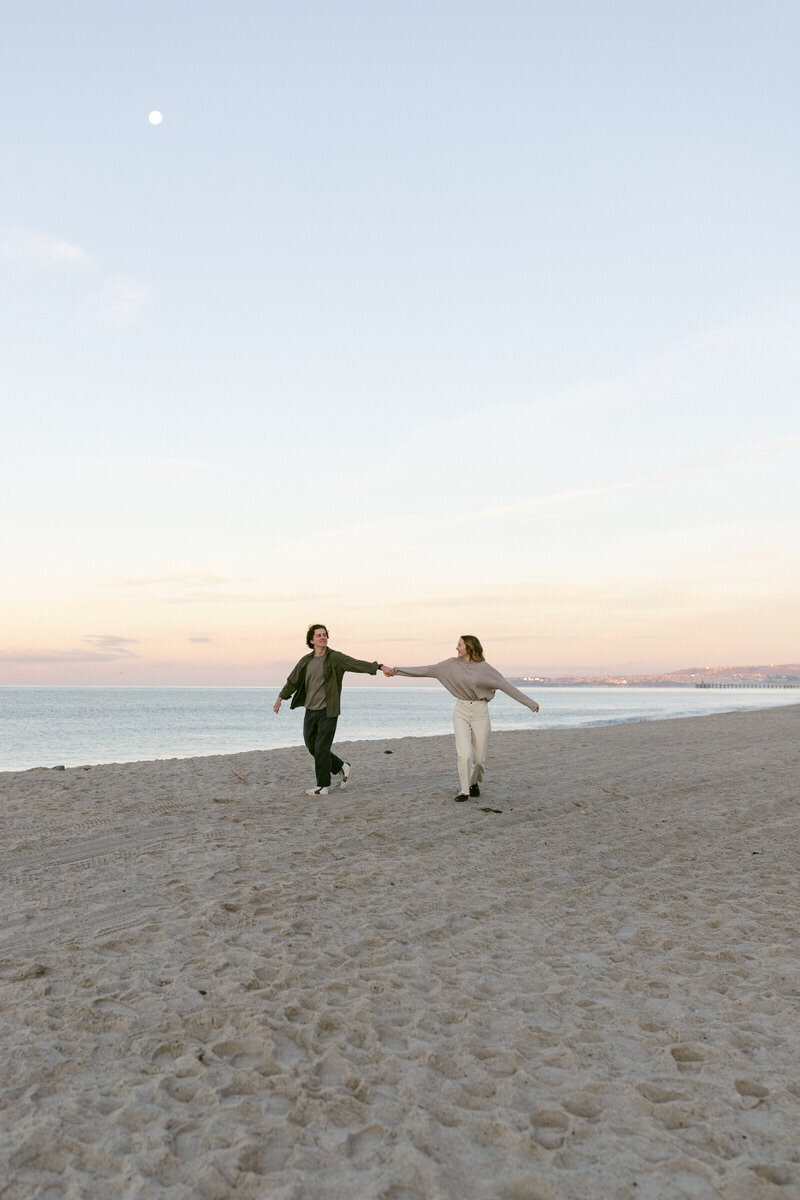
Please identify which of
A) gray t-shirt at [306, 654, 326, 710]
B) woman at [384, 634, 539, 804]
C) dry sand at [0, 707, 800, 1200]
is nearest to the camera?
dry sand at [0, 707, 800, 1200]

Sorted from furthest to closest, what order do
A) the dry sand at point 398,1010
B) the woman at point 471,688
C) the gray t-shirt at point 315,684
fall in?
the gray t-shirt at point 315,684 → the woman at point 471,688 → the dry sand at point 398,1010

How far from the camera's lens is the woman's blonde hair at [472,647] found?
33.0ft

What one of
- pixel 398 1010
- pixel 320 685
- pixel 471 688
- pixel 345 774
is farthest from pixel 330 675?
pixel 398 1010

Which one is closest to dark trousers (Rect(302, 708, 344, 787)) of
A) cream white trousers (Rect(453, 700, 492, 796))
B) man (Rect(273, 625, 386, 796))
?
man (Rect(273, 625, 386, 796))

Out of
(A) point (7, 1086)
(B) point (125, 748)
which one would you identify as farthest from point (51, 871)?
(B) point (125, 748)

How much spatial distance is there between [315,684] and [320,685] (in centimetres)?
8

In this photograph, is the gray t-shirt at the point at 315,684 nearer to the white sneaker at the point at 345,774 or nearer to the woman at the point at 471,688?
the woman at the point at 471,688

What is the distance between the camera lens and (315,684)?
10.9m

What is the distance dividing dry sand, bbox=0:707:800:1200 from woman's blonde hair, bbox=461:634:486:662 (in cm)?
212

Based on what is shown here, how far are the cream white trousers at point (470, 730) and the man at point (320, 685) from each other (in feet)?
A: 5.08

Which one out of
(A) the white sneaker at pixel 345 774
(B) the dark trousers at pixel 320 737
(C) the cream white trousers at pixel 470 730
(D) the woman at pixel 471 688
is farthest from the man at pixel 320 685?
(C) the cream white trousers at pixel 470 730

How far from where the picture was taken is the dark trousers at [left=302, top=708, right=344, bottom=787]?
10883 millimetres

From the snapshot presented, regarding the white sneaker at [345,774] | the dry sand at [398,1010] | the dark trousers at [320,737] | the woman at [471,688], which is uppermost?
the woman at [471,688]

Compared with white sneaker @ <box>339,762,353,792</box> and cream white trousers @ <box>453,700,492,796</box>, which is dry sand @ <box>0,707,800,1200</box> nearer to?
cream white trousers @ <box>453,700,492,796</box>
